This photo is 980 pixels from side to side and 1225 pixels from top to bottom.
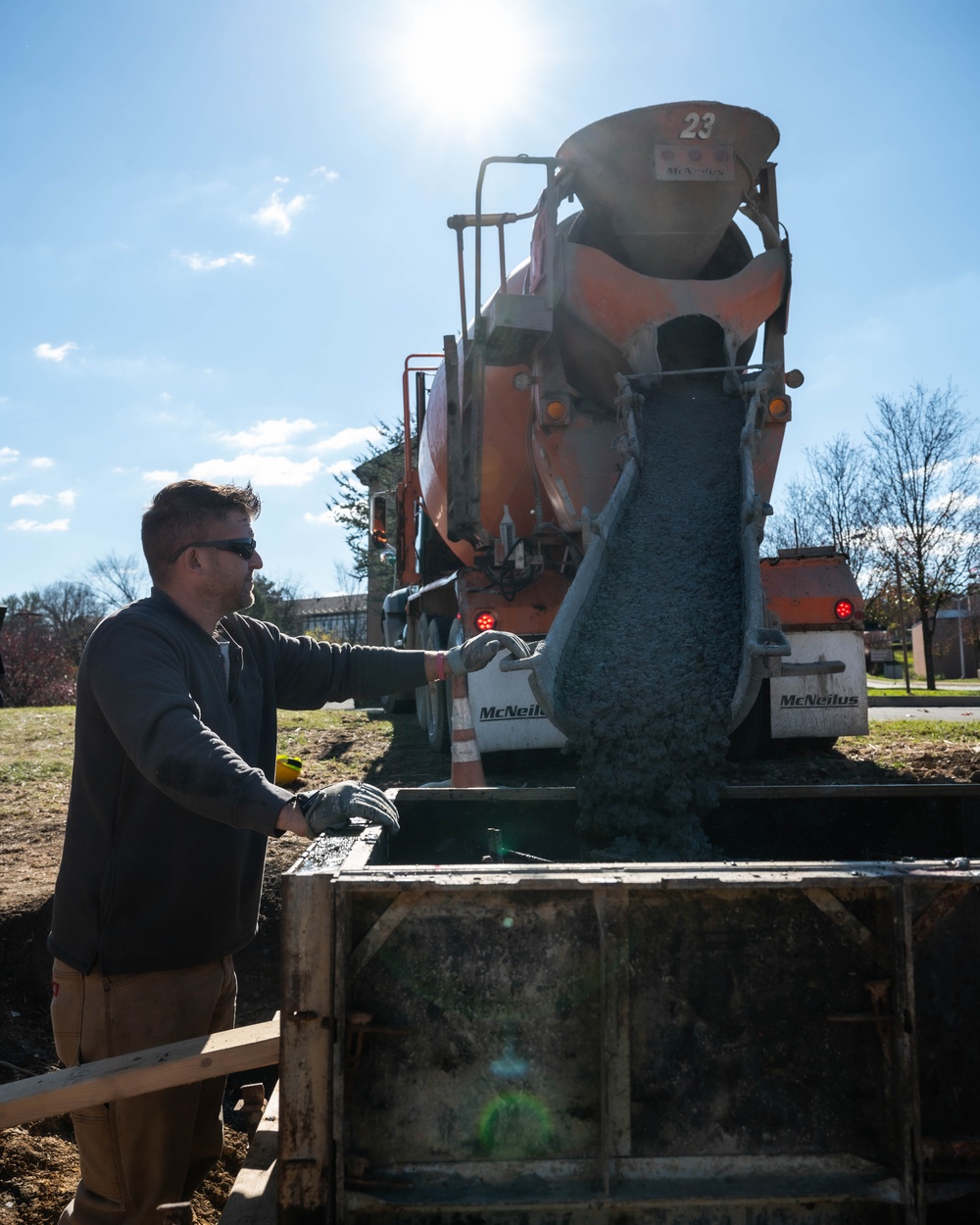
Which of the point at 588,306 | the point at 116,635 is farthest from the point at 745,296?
the point at 116,635

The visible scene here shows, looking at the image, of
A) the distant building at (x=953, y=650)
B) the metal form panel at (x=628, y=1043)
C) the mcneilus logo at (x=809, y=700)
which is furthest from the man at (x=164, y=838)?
the distant building at (x=953, y=650)

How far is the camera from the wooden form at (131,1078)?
1.99 m

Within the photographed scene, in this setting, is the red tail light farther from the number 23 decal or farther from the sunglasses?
the sunglasses

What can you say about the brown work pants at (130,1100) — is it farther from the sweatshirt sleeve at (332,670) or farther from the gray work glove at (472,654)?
the gray work glove at (472,654)

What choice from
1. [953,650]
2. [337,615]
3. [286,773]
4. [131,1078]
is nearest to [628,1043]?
[131,1078]

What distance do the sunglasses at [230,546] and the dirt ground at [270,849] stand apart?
6.67 ft

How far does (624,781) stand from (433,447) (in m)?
4.58

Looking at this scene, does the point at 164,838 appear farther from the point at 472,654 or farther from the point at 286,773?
the point at 286,773

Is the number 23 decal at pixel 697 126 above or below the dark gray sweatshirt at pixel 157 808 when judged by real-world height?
above

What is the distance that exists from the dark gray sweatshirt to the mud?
1.55 metres

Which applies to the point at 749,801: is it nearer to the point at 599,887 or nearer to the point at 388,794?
the point at 388,794

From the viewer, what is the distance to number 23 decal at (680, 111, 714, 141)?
607 centimetres

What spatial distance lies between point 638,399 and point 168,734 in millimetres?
4619

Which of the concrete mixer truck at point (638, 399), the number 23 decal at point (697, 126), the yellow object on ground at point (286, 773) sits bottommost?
the yellow object on ground at point (286, 773)
